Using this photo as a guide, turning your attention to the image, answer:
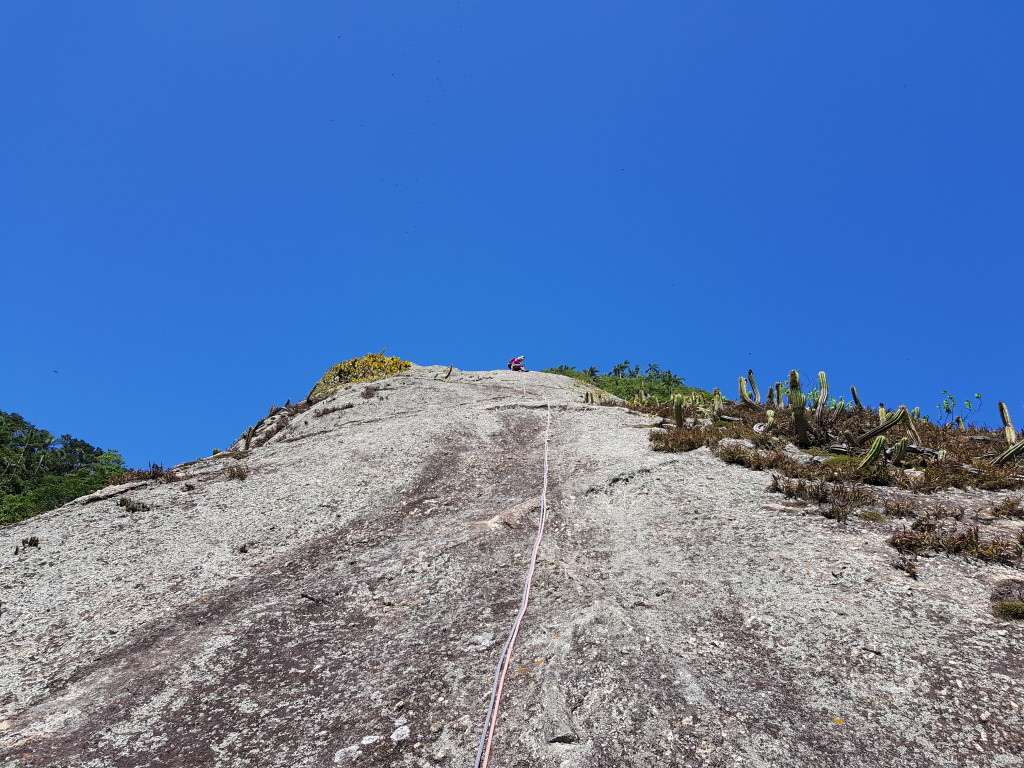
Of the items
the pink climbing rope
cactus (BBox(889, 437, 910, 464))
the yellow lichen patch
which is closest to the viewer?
the pink climbing rope

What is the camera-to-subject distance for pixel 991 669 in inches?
221

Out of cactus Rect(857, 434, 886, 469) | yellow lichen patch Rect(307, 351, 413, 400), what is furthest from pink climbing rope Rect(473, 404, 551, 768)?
yellow lichen patch Rect(307, 351, 413, 400)

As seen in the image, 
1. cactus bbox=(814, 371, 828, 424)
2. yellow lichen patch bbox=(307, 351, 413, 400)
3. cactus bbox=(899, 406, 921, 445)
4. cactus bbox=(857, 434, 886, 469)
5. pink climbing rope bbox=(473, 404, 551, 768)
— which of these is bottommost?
pink climbing rope bbox=(473, 404, 551, 768)

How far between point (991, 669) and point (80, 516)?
Result: 15240mm

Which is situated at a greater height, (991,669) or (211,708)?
(991,669)

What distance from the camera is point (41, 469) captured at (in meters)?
47.8

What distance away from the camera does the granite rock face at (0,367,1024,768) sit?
525 centimetres

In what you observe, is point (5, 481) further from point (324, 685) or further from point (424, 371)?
point (324, 685)

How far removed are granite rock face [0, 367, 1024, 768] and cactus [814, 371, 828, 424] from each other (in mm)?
3932

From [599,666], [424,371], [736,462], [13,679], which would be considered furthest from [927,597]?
[424,371]

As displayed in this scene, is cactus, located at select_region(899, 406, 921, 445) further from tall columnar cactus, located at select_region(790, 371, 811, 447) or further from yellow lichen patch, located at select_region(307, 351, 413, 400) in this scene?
yellow lichen patch, located at select_region(307, 351, 413, 400)

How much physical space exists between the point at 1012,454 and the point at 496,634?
10908 millimetres

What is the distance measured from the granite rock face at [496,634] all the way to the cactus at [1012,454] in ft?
15.4

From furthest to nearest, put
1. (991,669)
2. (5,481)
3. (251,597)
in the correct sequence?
(5,481)
(251,597)
(991,669)
